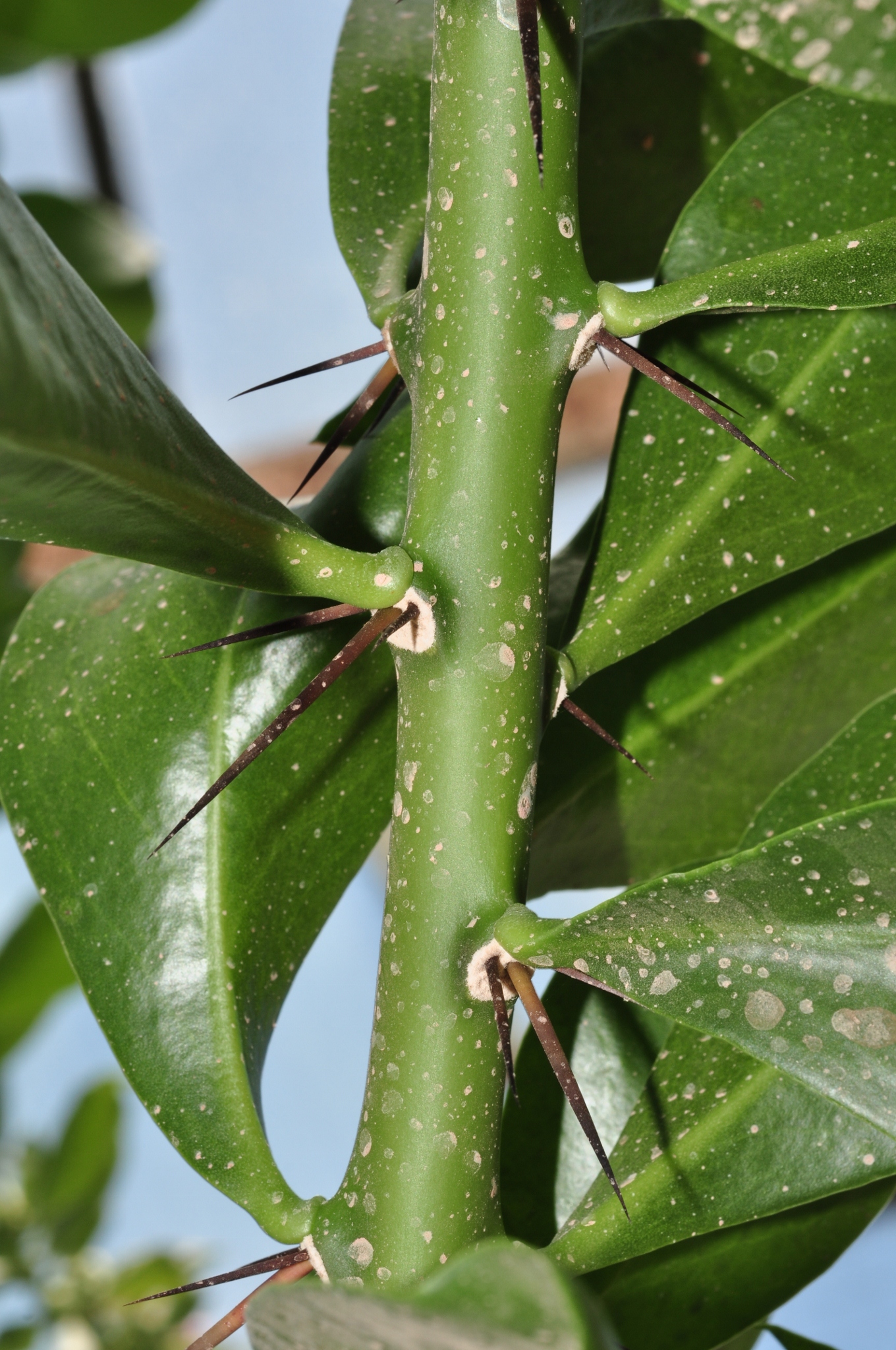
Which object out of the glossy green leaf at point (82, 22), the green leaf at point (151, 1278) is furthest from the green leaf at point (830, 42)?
the green leaf at point (151, 1278)

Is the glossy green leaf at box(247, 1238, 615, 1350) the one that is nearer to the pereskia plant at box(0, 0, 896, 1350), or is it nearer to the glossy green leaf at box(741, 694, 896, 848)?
the pereskia plant at box(0, 0, 896, 1350)

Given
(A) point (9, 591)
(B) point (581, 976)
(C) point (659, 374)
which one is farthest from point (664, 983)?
(A) point (9, 591)

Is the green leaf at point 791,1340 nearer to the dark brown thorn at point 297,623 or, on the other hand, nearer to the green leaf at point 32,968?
the dark brown thorn at point 297,623

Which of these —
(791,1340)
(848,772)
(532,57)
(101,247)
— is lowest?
(791,1340)

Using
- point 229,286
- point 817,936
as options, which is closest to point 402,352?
point 817,936

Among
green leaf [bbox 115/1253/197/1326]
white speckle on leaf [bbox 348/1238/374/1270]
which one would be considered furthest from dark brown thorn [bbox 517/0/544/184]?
green leaf [bbox 115/1253/197/1326]

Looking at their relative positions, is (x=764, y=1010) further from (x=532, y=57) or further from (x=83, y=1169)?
(x=83, y=1169)

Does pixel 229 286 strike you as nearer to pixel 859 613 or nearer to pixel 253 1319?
pixel 859 613
